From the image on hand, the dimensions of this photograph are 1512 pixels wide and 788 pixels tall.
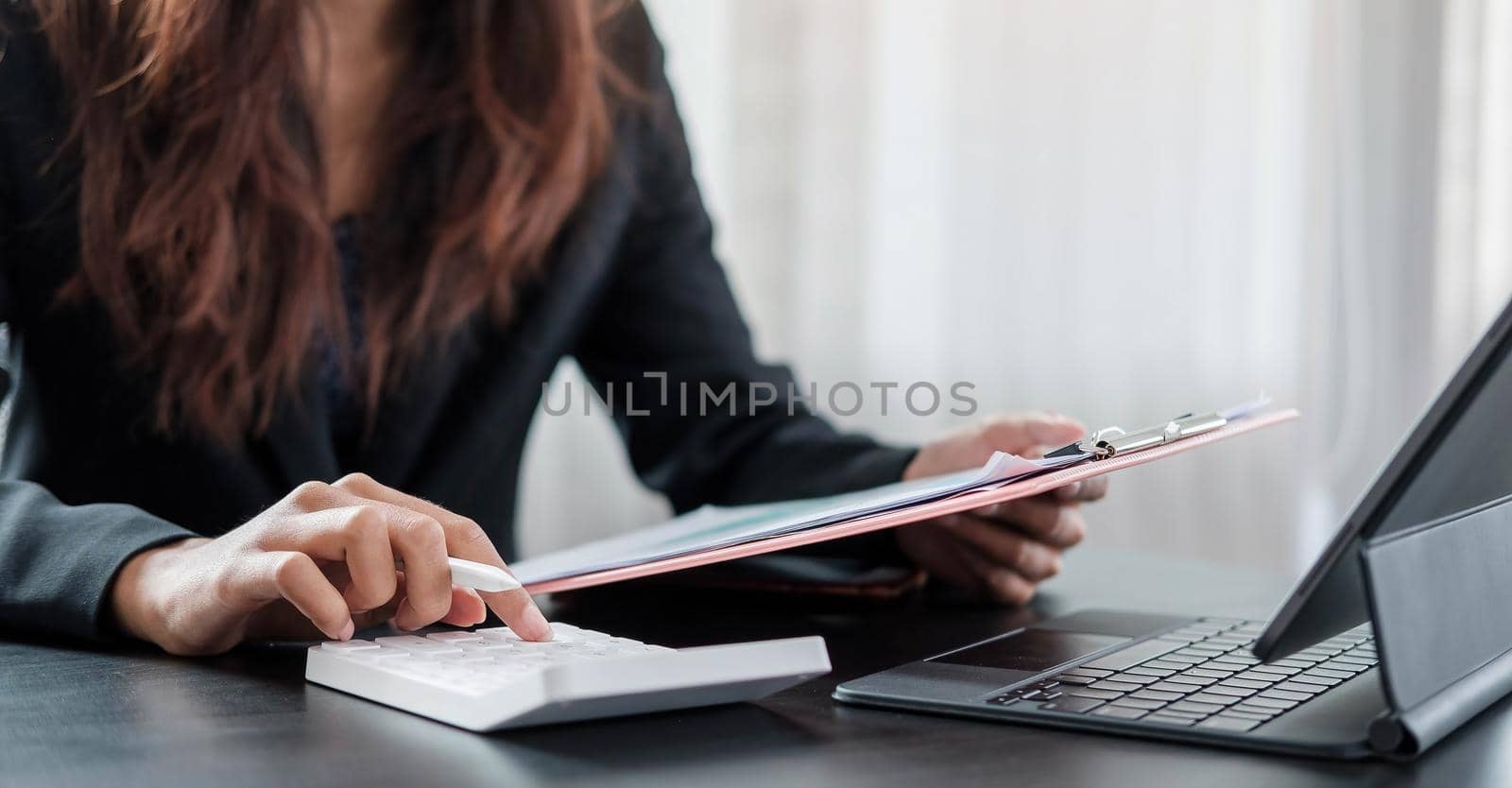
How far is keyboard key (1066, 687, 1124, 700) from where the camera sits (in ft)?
1.74

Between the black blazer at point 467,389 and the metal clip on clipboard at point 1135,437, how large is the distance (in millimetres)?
361

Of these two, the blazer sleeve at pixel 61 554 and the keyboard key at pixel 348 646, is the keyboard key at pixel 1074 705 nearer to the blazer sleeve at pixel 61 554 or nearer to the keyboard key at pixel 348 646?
the keyboard key at pixel 348 646

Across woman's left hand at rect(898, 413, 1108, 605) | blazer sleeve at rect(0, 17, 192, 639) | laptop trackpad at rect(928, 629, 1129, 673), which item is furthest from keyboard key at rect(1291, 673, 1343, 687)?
blazer sleeve at rect(0, 17, 192, 639)

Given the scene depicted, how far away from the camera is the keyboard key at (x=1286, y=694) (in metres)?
0.52

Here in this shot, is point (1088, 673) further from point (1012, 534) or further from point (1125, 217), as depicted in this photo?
point (1125, 217)

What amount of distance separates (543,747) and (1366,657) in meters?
0.38

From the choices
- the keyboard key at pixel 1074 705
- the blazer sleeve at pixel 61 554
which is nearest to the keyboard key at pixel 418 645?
the blazer sleeve at pixel 61 554

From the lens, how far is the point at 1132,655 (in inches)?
24.6

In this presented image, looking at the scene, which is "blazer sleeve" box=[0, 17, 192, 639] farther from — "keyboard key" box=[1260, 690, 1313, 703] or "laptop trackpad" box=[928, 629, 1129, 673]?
"keyboard key" box=[1260, 690, 1313, 703]

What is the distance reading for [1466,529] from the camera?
0.52 meters

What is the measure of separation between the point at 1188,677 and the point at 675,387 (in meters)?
0.75

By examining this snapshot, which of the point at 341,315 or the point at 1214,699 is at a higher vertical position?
the point at 341,315

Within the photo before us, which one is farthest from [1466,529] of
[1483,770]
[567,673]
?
[567,673]

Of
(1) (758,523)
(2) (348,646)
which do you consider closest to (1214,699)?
(1) (758,523)
